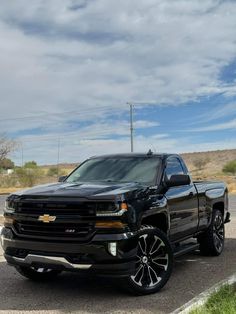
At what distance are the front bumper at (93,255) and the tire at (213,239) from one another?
3.33 metres

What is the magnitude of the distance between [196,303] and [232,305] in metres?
Answer: 0.45

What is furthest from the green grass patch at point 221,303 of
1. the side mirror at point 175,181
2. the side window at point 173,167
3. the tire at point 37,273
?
the tire at point 37,273

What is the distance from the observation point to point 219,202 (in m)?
9.80

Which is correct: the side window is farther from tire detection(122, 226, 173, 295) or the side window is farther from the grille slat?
the grille slat

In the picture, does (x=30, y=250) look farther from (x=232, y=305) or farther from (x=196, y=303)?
(x=232, y=305)

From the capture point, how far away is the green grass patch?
518cm

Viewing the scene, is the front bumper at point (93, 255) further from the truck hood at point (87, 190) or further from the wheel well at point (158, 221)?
the wheel well at point (158, 221)

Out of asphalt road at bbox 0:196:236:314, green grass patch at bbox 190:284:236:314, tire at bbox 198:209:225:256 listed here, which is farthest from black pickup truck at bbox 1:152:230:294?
tire at bbox 198:209:225:256

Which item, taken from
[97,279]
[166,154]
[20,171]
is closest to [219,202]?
[166,154]

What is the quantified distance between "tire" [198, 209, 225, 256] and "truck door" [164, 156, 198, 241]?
0.87 metres

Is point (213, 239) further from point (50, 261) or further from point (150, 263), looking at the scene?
point (50, 261)

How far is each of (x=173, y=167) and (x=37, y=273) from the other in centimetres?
270

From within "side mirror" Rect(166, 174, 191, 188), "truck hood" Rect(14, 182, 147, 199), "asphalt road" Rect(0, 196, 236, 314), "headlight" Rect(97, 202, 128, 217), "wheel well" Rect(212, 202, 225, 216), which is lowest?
"asphalt road" Rect(0, 196, 236, 314)

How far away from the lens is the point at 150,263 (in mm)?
6727
